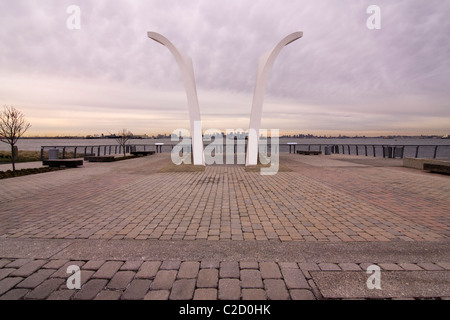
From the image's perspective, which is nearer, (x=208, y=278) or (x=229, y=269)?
(x=208, y=278)

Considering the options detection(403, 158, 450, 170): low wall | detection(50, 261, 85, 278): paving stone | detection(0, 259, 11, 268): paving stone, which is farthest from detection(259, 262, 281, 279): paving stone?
detection(403, 158, 450, 170): low wall

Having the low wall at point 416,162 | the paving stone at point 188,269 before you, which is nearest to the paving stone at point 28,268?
the paving stone at point 188,269

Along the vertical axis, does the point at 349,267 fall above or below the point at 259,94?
below

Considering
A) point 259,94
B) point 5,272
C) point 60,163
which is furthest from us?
point 259,94

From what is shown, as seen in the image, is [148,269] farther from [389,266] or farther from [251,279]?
[389,266]

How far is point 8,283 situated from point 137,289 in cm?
150

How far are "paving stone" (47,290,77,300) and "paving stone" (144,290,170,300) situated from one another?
0.79 metres

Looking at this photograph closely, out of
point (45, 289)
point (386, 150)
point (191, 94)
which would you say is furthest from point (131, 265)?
point (386, 150)

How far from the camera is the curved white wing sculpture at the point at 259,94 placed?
47.8ft

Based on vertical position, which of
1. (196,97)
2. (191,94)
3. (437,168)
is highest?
(191,94)

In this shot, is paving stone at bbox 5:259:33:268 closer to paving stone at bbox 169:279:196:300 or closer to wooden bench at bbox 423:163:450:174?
paving stone at bbox 169:279:196:300

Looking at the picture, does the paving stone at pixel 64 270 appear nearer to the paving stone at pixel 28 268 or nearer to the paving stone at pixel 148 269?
the paving stone at pixel 28 268

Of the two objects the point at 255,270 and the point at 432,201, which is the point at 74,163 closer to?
the point at 255,270

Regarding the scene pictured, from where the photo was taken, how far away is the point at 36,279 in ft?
9.21
